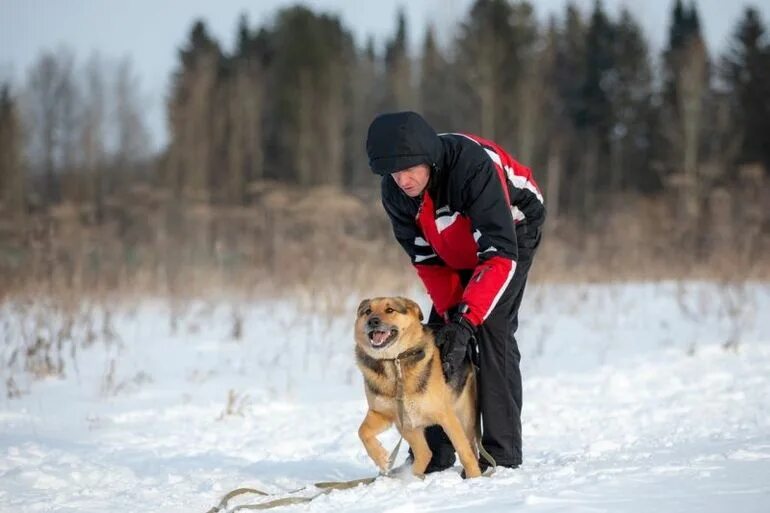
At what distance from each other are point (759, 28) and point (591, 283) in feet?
66.4

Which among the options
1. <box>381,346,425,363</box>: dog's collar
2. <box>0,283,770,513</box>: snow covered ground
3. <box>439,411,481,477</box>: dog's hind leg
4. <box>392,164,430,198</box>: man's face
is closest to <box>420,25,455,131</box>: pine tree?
<box>0,283,770,513</box>: snow covered ground

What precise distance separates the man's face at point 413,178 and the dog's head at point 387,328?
0.55 metres

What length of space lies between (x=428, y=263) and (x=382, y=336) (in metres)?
0.61

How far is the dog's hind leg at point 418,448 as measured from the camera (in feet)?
13.4

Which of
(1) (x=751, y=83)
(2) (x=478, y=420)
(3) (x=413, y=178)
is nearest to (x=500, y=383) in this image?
(2) (x=478, y=420)

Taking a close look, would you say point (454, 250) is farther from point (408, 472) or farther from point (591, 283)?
point (591, 283)

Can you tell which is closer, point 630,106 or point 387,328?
point 387,328

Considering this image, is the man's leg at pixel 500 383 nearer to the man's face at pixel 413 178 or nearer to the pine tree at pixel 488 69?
the man's face at pixel 413 178

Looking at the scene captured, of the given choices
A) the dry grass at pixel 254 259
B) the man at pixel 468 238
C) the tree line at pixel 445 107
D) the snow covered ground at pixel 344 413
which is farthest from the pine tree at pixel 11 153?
the man at pixel 468 238

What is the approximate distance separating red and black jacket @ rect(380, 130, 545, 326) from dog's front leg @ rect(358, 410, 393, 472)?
0.65 metres

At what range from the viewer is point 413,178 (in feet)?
13.0

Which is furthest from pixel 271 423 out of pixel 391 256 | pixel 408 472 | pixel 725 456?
pixel 391 256

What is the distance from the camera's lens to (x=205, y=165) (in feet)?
82.2

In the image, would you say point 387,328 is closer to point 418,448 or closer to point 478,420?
point 418,448
